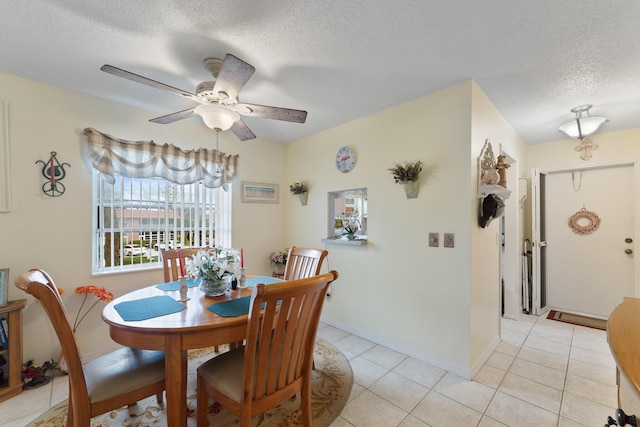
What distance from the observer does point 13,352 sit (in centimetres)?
194

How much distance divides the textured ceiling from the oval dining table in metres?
1.67

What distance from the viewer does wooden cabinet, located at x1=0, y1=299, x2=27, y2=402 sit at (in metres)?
1.93

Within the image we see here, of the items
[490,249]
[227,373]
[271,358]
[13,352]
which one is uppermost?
[490,249]

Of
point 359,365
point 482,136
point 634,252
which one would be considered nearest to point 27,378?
point 359,365

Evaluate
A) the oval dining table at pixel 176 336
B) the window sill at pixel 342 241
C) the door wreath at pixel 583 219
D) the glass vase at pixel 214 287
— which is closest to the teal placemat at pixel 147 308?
the oval dining table at pixel 176 336

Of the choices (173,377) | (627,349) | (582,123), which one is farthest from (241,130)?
(582,123)

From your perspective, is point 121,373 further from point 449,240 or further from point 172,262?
point 449,240

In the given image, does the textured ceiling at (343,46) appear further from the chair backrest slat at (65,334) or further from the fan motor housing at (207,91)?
the chair backrest slat at (65,334)

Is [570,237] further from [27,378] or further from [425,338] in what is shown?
[27,378]

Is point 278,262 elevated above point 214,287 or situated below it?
below

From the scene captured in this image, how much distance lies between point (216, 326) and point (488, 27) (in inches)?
89.8

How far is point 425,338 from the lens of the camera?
2.47 m

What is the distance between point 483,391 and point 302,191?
274 centimetres

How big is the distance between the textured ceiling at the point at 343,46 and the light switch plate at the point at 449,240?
1.28m
